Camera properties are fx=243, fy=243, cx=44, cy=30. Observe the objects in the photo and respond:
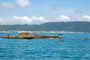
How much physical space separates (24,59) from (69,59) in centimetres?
1008

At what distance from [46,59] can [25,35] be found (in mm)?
117223

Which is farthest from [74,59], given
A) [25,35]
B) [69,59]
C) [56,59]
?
[25,35]

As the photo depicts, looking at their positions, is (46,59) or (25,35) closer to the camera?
(46,59)

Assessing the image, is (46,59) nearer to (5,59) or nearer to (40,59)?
(40,59)

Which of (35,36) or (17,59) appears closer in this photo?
(17,59)

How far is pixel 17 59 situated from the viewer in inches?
2021

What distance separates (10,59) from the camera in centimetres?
5253

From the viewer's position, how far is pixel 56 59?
52.0 metres

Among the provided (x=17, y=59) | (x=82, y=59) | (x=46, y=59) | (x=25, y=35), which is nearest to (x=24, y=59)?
(x=17, y=59)

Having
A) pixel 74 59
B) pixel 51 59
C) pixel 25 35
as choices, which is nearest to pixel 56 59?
pixel 51 59

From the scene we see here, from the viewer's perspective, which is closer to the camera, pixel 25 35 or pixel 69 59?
pixel 69 59

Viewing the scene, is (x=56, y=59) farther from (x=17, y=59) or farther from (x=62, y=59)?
(x=17, y=59)

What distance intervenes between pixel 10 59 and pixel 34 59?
208 inches

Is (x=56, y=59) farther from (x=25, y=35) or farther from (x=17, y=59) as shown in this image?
Answer: (x=25, y=35)
